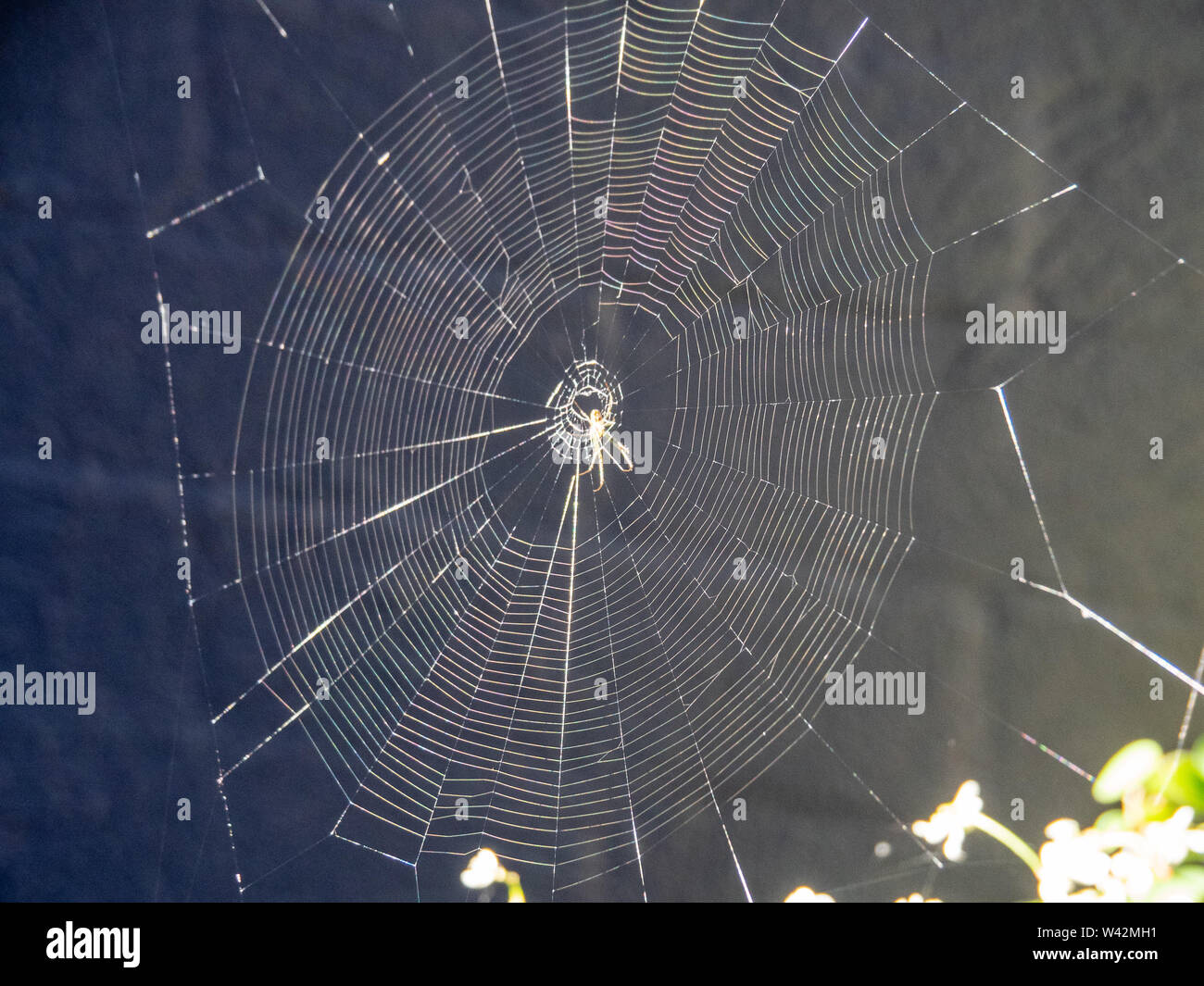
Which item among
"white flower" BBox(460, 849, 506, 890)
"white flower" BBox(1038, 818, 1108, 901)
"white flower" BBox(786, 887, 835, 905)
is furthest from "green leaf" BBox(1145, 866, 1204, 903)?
"white flower" BBox(460, 849, 506, 890)

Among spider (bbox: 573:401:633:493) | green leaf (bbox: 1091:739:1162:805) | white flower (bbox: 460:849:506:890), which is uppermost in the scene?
spider (bbox: 573:401:633:493)

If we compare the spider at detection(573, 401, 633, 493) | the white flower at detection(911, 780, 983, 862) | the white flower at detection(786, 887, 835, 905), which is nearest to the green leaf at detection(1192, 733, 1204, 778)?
the white flower at detection(911, 780, 983, 862)

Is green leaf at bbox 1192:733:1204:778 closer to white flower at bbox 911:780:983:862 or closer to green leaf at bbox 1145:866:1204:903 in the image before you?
green leaf at bbox 1145:866:1204:903

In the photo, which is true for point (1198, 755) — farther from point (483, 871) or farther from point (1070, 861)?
point (483, 871)

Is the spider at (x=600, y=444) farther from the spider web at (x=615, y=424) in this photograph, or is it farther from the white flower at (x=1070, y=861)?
the white flower at (x=1070, y=861)

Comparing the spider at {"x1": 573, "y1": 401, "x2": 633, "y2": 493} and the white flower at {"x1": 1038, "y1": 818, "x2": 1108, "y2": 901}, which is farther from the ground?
the spider at {"x1": 573, "y1": 401, "x2": 633, "y2": 493}

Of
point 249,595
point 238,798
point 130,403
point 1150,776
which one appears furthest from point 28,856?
point 1150,776
